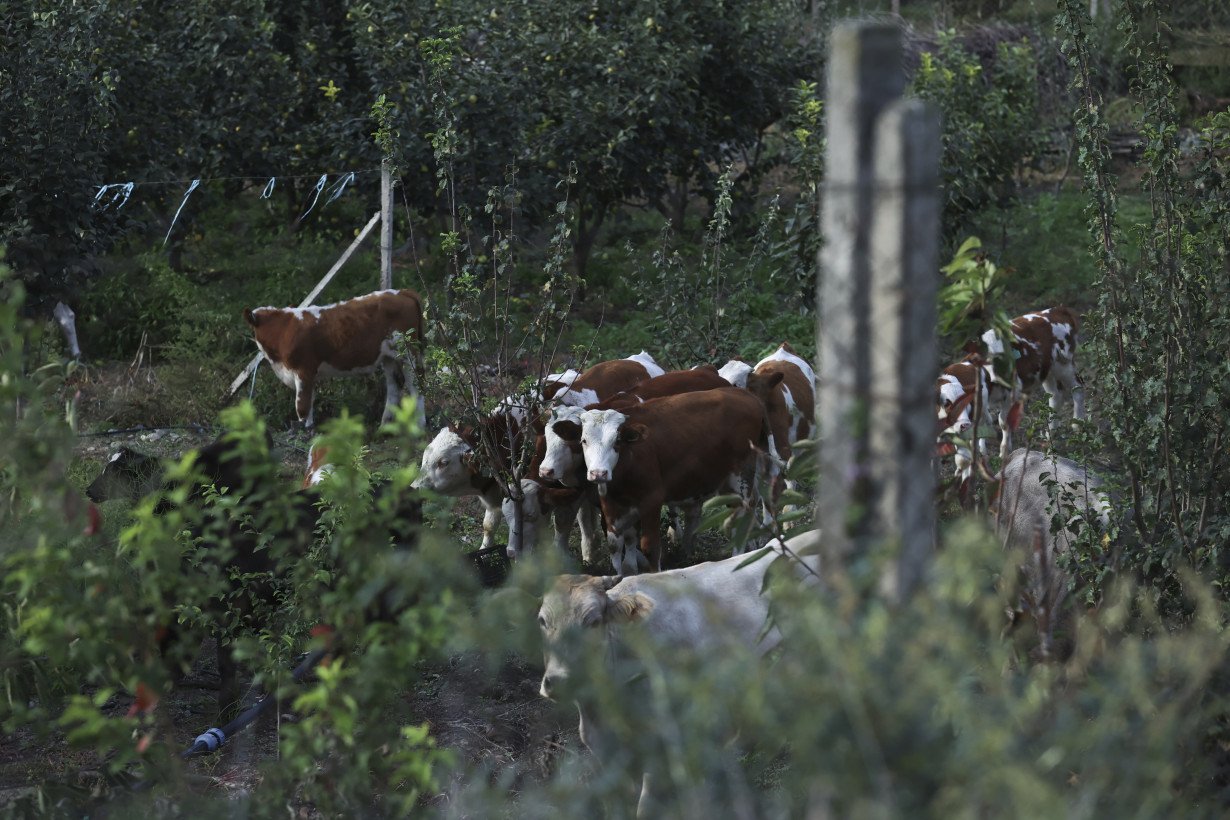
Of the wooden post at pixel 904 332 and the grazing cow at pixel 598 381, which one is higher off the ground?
the wooden post at pixel 904 332

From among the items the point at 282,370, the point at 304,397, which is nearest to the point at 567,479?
the point at 304,397

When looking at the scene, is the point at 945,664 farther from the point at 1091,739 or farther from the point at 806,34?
the point at 806,34

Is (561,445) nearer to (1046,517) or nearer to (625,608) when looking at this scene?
(1046,517)

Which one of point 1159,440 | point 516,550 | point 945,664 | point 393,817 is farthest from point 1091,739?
point 516,550

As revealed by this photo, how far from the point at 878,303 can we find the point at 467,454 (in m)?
5.30

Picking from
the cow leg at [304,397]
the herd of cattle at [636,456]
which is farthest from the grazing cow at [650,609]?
the cow leg at [304,397]

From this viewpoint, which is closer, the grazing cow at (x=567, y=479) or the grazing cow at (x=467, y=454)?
the grazing cow at (x=567, y=479)

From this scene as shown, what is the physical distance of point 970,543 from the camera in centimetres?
225

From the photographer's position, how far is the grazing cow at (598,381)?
812 cm

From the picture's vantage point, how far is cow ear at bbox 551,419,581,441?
7098 millimetres

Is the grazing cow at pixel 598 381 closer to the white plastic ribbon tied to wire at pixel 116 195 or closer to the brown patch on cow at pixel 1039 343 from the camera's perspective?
the brown patch on cow at pixel 1039 343

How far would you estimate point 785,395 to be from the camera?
8.39 m

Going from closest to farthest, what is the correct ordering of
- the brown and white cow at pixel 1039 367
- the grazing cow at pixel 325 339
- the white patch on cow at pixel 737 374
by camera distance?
the white patch on cow at pixel 737 374 → the brown and white cow at pixel 1039 367 → the grazing cow at pixel 325 339

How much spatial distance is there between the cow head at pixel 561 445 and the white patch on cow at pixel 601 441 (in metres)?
0.16
